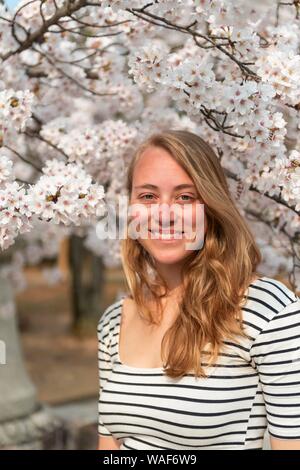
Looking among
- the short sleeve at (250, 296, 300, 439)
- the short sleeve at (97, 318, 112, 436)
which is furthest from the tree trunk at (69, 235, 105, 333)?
the short sleeve at (250, 296, 300, 439)

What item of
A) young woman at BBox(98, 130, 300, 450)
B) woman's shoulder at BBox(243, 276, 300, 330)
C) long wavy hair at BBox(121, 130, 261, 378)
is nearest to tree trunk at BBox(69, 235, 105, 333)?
young woman at BBox(98, 130, 300, 450)

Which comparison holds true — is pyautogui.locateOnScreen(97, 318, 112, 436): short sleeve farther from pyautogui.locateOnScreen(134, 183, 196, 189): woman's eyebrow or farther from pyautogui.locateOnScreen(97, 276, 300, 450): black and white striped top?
pyautogui.locateOnScreen(134, 183, 196, 189): woman's eyebrow

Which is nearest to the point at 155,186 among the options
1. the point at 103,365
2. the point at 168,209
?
the point at 168,209

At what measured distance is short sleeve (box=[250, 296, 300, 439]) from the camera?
7.05 ft

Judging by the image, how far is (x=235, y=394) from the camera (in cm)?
225

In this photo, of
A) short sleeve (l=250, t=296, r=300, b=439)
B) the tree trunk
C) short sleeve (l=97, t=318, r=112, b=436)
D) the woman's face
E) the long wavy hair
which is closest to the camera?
short sleeve (l=250, t=296, r=300, b=439)

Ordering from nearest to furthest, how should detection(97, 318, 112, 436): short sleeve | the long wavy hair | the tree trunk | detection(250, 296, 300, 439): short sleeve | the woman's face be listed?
detection(250, 296, 300, 439): short sleeve < the long wavy hair < the woman's face < detection(97, 318, 112, 436): short sleeve < the tree trunk

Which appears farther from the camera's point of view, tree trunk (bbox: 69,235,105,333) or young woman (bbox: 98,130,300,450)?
tree trunk (bbox: 69,235,105,333)

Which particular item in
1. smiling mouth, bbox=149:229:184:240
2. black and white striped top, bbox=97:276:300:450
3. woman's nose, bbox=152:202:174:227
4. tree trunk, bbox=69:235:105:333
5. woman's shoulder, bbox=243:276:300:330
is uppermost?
tree trunk, bbox=69:235:105:333

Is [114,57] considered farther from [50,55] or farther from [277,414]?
[277,414]

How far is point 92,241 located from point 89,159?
4642 millimetres

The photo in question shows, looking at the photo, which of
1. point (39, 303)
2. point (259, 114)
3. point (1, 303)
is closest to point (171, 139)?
point (259, 114)

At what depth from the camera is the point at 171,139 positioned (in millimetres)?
2447

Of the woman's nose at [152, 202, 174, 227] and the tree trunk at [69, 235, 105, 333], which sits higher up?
the tree trunk at [69, 235, 105, 333]
